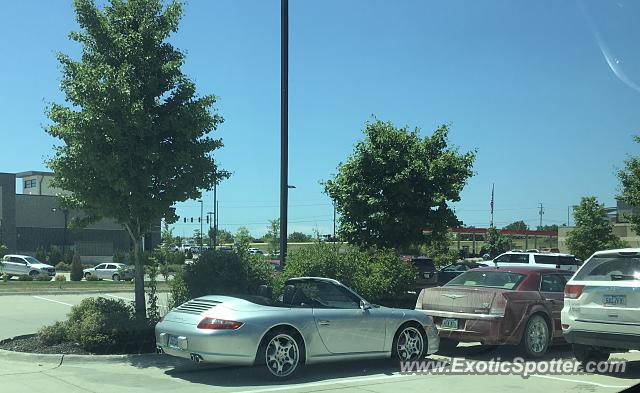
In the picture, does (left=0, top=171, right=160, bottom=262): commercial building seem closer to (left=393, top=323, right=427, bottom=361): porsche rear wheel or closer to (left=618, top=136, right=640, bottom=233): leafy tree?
(left=618, top=136, right=640, bottom=233): leafy tree

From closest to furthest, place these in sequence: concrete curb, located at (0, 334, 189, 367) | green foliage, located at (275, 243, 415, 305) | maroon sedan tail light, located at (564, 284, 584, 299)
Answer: maroon sedan tail light, located at (564, 284, 584, 299)
concrete curb, located at (0, 334, 189, 367)
green foliage, located at (275, 243, 415, 305)

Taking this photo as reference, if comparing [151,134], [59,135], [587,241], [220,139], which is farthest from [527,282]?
[587,241]

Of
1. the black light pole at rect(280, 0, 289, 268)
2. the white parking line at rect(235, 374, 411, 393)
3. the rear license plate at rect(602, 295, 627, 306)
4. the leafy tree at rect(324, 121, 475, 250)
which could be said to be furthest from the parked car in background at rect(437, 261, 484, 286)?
the white parking line at rect(235, 374, 411, 393)

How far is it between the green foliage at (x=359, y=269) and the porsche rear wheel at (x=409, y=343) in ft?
13.3

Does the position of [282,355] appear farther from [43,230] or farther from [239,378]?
[43,230]

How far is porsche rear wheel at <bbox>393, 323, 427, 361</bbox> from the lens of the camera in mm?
9711

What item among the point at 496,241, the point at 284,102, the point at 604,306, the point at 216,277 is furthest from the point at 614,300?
the point at 496,241

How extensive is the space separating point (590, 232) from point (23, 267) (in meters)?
38.3

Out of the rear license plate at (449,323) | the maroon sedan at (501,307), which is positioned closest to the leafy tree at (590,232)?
the maroon sedan at (501,307)

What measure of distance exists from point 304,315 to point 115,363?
10.6ft

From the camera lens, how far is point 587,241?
3941 centimetres

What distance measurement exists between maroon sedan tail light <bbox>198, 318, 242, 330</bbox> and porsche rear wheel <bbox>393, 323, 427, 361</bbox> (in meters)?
2.78

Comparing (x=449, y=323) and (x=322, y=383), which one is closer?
(x=322, y=383)

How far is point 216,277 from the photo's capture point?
12086 millimetres
